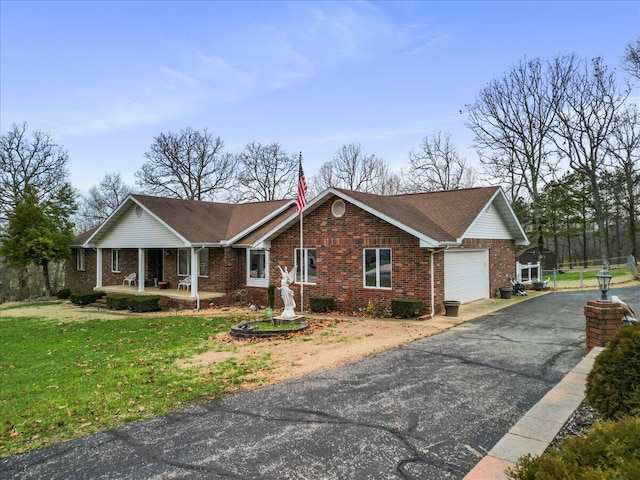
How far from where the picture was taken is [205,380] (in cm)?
691

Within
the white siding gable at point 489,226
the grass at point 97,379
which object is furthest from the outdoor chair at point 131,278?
the white siding gable at point 489,226

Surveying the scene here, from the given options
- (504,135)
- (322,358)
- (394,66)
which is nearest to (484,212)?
(394,66)

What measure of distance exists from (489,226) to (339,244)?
7.09m

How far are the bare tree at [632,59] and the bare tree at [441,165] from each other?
47.8ft

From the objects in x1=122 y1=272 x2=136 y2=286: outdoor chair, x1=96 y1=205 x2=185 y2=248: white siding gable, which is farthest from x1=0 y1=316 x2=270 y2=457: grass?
x1=122 y1=272 x2=136 y2=286: outdoor chair

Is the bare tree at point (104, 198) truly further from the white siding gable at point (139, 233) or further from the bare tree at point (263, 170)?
the white siding gable at point (139, 233)

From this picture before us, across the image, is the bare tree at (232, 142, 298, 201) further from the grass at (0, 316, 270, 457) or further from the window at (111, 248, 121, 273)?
the grass at (0, 316, 270, 457)

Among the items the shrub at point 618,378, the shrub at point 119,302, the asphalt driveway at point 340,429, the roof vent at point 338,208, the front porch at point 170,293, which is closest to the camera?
the shrub at point 618,378

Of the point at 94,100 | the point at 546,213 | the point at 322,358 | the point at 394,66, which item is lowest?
the point at 322,358

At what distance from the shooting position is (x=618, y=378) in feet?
12.3

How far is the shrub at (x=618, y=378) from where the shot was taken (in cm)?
362

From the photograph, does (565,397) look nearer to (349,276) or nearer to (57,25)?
(349,276)

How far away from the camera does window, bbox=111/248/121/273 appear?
78.3ft

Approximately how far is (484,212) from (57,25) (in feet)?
55.1
